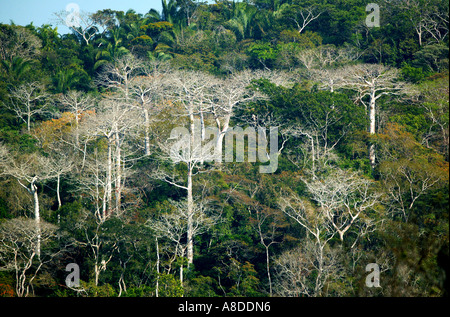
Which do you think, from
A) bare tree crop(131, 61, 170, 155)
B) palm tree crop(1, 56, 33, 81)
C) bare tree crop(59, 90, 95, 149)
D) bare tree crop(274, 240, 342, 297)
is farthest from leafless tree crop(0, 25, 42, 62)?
bare tree crop(274, 240, 342, 297)

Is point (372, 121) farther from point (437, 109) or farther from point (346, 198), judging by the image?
point (346, 198)

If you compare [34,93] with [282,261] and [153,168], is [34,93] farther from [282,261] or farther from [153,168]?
[282,261]

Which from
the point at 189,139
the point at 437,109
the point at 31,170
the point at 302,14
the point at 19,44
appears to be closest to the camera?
the point at 31,170

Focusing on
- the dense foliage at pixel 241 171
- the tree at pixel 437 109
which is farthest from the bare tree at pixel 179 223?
the tree at pixel 437 109

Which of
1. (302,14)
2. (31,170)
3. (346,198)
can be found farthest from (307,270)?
(302,14)

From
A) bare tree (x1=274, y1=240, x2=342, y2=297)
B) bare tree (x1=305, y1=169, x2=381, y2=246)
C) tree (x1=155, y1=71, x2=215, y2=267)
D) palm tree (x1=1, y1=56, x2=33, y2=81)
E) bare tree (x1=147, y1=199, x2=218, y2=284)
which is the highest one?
palm tree (x1=1, y1=56, x2=33, y2=81)

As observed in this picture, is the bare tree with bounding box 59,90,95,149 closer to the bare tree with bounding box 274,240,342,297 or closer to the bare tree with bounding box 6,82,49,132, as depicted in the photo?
the bare tree with bounding box 6,82,49,132

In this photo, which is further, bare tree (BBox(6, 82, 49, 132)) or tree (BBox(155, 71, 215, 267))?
bare tree (BBox(6, 82, 49, 132))

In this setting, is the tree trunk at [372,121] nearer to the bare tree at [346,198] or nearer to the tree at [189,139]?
the bare tree at [346,198]
